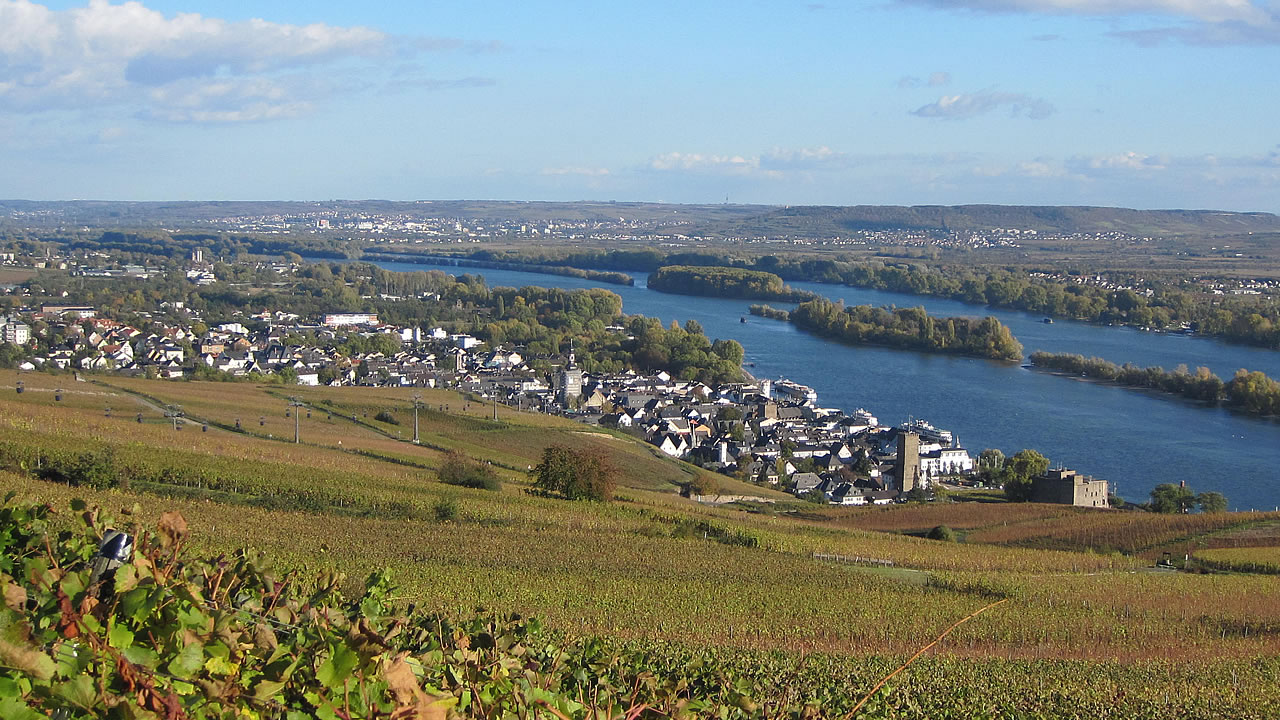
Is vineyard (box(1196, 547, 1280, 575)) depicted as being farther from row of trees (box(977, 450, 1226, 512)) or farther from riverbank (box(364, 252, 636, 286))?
riverbank (box(364, 252, 636, 286))

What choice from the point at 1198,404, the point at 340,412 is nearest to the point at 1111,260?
the point at 1198,404

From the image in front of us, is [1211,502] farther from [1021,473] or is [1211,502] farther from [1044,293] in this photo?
[1044,293]

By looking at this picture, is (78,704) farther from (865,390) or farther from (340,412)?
(865,390)

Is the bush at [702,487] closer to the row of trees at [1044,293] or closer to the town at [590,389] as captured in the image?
the town at [590,389]

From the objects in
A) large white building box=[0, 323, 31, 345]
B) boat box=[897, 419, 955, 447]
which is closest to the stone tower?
boat box=[897, 419, 955, 447]

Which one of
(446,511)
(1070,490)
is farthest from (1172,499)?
(446,511)
